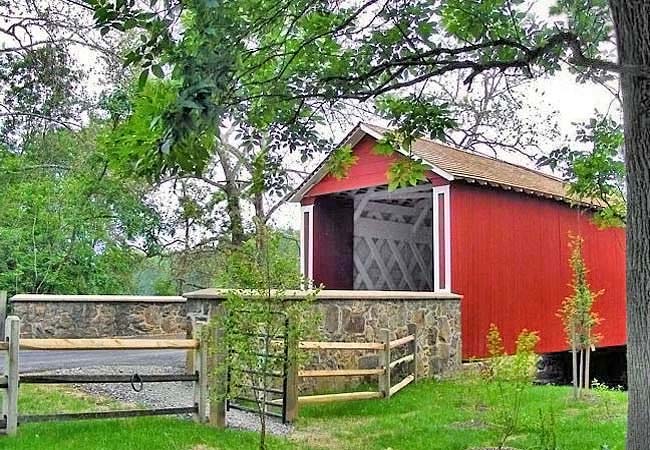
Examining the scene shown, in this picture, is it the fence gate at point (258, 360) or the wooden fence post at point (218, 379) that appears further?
the wooden fence post at point (218, 379)

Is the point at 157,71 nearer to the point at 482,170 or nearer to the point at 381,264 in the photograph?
the point at 482,170

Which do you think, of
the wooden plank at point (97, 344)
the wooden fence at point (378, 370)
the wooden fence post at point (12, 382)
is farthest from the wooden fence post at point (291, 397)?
the wooden fence post at point (12, 382)

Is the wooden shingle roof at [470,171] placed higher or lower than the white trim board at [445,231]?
higher

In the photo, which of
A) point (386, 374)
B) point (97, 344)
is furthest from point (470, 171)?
point (97, 344)

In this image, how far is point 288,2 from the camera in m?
4.76

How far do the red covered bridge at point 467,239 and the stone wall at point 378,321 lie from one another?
0.46 meters

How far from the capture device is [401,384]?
7.98 meters

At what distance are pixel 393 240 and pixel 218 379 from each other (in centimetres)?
901

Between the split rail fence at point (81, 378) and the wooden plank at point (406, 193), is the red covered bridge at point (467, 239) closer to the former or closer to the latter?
the wooden plank at point (406, 193)

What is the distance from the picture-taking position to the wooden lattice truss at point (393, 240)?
13.2 m

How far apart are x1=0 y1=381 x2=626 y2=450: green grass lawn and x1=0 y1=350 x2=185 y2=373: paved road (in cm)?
134

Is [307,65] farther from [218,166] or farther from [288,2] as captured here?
[218,166]

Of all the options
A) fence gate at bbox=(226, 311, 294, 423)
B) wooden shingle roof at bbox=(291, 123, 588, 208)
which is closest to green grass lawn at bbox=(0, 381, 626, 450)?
fence gate at bbox=(226, 311, 294, 423)

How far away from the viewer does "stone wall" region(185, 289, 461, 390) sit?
301 inches
